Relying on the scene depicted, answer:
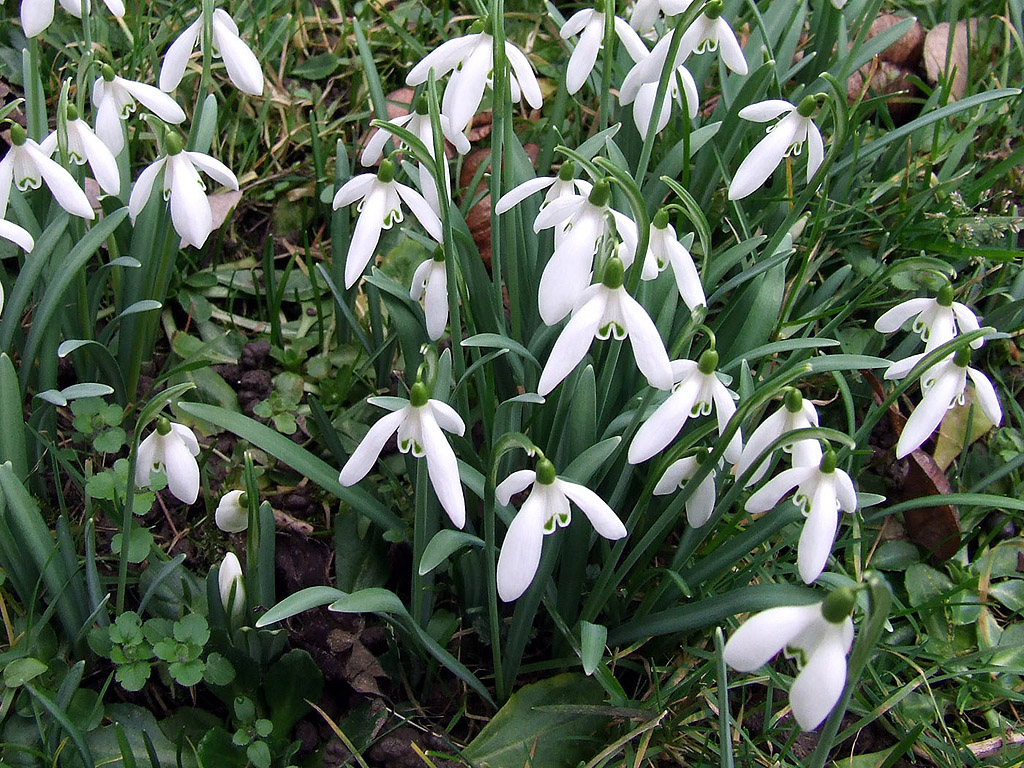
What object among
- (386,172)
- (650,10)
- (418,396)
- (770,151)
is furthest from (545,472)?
(650,10)

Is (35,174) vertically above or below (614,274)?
above

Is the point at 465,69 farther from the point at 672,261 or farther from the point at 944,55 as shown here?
the point at 944,55

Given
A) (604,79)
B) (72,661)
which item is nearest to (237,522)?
(72,661)

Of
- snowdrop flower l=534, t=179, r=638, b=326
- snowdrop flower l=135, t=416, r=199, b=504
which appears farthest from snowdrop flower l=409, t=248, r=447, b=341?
snowdrop flower l=135, t=416, r=199, b=504

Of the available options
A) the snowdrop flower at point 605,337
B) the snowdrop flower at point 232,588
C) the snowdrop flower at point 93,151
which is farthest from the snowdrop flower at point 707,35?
the snowdrop flower at point 232,588

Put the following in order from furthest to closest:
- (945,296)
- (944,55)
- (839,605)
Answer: (944,55) → (945,296) → (839,605)

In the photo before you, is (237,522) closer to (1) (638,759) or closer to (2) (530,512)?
(2) (530,512)

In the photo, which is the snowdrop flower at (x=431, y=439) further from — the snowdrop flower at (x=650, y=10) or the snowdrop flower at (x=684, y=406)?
the snowdrop flower at (x=650, y=10)

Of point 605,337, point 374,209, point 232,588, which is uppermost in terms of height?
point 374,209

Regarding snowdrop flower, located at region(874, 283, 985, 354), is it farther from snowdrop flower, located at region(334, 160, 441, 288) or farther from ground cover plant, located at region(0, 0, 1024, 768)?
snowdrop flower, located at region(334, 160, 441, 288)
